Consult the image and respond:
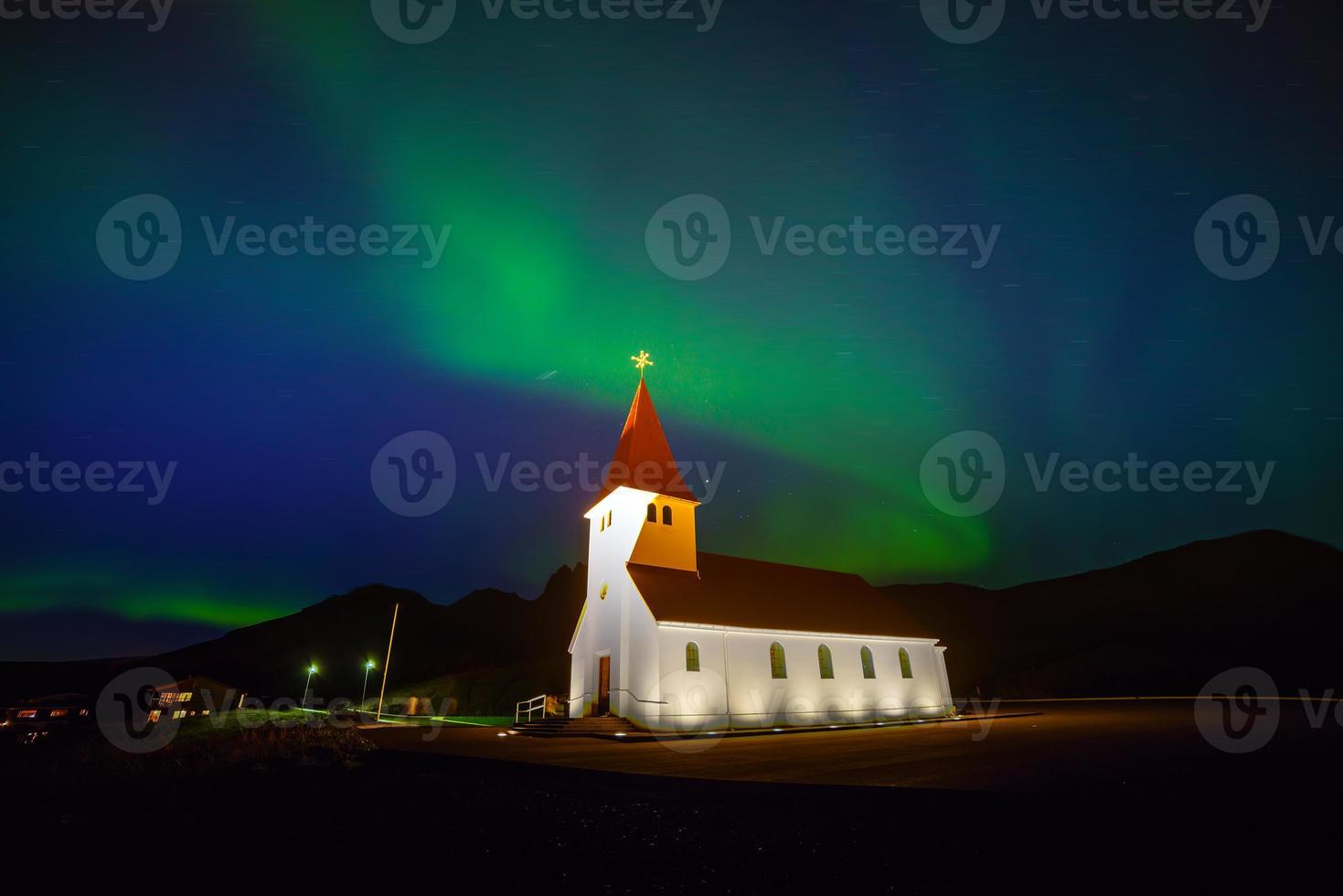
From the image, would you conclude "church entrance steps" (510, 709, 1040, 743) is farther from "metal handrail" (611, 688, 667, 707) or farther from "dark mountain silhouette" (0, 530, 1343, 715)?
"dark mountain silhouette" (0, 530, 1343, 715)

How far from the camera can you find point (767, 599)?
27.3 meters

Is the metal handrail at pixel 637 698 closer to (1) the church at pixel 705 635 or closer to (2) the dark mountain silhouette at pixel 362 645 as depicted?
(1) the church at pixel 705 635

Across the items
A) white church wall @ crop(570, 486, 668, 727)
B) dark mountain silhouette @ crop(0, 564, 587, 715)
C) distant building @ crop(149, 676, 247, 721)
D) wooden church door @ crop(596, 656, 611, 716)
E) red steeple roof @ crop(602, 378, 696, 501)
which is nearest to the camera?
white church wall @ crop(570, 486, 668, 727)

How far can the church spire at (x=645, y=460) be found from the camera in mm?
27328

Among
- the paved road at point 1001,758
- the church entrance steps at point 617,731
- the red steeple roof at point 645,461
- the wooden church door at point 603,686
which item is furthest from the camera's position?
the red steeple roof at point 645,461

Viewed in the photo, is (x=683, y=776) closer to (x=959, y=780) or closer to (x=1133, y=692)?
(x=959, y=780)

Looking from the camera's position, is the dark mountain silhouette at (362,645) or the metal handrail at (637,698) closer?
the metal handrail at (637,698)

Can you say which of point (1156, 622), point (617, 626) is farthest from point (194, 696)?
point (1156, 622)

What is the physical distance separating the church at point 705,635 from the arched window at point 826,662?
5cm

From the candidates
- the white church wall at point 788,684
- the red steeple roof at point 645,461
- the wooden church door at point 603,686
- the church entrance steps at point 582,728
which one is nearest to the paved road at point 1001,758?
the church entrance steps at point 582,728

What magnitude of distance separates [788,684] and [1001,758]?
13.4m

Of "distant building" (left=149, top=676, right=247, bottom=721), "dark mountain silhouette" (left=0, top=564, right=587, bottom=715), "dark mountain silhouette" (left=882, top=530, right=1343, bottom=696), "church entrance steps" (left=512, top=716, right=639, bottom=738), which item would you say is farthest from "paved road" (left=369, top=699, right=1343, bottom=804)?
"dark mountain silhouette" (left=0, top=564, right=587, bottom=715)

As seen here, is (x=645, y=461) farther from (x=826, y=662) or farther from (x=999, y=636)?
(x=999, y=636)

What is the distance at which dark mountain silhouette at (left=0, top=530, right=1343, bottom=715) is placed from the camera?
2073 inches
